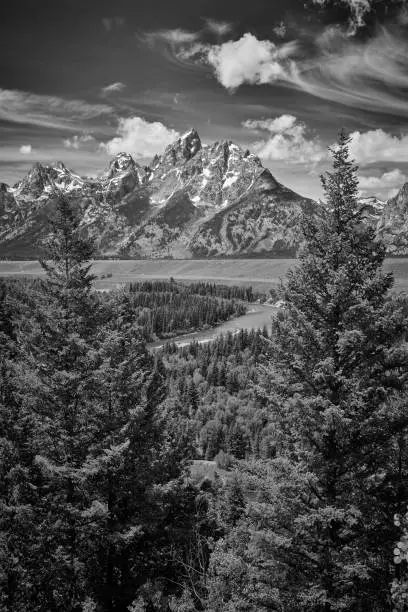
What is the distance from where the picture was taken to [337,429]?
11961 mm

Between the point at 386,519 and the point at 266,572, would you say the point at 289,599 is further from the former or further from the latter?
the point at 386,519

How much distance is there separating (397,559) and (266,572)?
8428 mm

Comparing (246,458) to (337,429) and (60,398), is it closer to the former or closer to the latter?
(337,429)

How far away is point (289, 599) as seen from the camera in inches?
484

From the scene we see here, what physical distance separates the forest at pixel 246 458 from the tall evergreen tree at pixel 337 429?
45 mm

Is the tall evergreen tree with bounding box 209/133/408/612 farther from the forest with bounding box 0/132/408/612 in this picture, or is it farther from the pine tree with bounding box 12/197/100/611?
the pine tree with bounding box 12/197/100/611

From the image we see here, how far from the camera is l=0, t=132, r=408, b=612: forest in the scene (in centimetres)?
1209

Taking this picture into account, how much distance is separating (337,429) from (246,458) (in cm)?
620

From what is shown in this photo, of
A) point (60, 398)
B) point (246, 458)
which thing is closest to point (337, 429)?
point (246, 458)

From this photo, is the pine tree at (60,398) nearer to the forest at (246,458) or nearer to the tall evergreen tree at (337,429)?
the forest at (246,458)

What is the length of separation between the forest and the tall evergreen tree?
0.04 m

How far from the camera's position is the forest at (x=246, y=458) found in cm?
1209

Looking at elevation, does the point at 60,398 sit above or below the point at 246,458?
above

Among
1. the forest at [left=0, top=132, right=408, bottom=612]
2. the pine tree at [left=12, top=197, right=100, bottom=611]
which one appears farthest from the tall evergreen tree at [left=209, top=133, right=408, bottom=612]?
the pine tree at [left=12, top=197, right=100, bottom=611]
